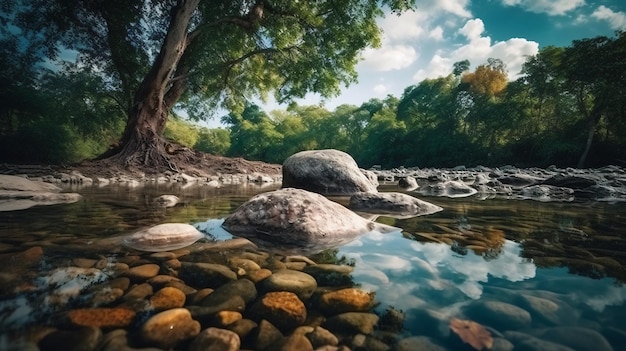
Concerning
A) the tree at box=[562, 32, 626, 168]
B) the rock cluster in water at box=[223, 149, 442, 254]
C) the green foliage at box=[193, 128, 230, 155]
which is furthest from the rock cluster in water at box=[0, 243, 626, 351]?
the green foliage at box=[193, 128, 230, 155]

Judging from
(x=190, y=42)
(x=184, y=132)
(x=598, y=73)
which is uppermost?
(x=598, y=73)

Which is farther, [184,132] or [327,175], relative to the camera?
[184,132]

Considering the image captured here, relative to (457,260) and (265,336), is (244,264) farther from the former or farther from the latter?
(457,260)

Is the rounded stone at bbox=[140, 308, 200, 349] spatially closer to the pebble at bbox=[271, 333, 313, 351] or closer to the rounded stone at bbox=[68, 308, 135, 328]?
the rounded stone at bbox=[68, 308, 135, 328]

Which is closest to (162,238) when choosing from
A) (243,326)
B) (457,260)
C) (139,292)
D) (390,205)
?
(139,292)

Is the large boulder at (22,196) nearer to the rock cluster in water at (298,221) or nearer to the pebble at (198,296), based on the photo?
the rock cluster in water at (298,221)

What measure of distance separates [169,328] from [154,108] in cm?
1203

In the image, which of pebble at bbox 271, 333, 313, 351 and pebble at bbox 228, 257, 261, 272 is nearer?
pebble at bbox 271, 333, 313, 351

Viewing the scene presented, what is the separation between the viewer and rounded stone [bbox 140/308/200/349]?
91 cm

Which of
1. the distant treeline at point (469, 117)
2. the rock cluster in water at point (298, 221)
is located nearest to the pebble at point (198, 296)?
the rock cluster in water at point (298, 221)

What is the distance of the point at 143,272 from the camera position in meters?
1.45

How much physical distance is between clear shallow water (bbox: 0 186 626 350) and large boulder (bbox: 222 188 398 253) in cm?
18

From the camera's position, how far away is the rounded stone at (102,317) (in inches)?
38.4

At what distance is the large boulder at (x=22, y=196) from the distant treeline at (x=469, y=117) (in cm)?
1220
